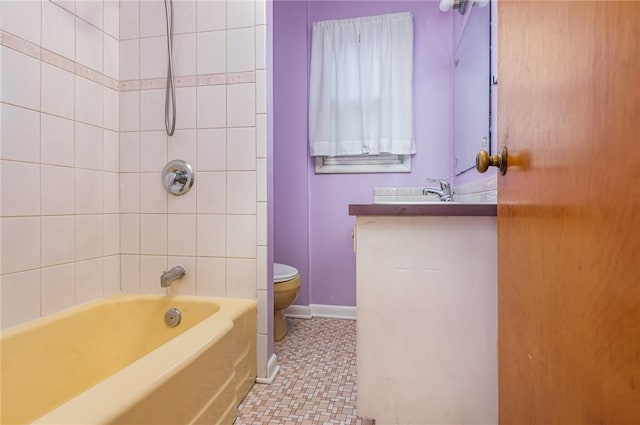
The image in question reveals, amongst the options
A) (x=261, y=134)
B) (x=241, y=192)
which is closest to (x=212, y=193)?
(x=241, y=192)

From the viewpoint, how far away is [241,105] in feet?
4.84

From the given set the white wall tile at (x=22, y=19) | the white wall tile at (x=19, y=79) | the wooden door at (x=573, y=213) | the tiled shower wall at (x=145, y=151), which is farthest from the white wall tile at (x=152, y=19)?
the wooden door at (x=573, y=213)

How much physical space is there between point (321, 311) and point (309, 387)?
98 centimetres

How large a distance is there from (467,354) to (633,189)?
75 cm

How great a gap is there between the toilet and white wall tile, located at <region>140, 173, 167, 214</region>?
69cm

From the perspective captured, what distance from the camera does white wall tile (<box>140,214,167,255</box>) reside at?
1558 millimetres

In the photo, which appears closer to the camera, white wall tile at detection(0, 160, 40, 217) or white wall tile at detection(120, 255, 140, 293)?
white wall tile at detection(0, 160, 40, 217)

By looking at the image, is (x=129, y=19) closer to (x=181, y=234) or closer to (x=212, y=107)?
(x=212, y=107)

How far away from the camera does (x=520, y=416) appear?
0.68m

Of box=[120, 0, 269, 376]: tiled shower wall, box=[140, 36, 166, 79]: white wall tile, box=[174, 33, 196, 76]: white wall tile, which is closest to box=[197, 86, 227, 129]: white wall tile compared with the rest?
box=[120, 0, 269, 376]: tiled shower wall

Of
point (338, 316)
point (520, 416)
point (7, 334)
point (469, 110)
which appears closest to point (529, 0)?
point (520, 416)

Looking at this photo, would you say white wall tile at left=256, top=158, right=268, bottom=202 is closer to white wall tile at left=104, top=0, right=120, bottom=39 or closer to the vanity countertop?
the vanity countertop

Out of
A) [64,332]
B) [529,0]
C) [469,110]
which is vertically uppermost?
[469,110]

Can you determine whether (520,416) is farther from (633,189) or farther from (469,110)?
(469,110)
